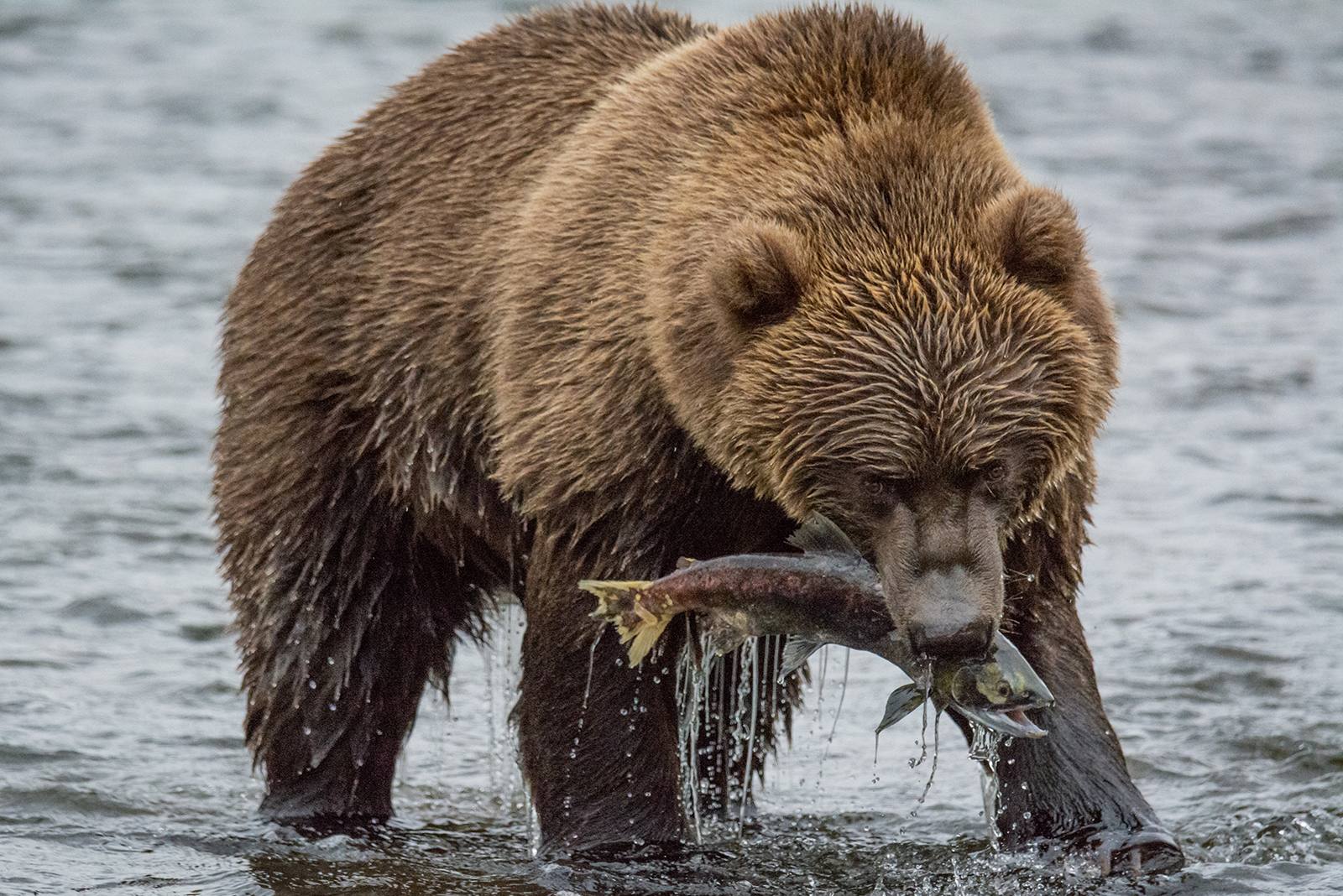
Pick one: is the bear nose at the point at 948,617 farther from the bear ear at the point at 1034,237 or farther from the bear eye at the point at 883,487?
the bear ear at the point at 1034,237

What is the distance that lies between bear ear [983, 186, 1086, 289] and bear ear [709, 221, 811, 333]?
465 mm

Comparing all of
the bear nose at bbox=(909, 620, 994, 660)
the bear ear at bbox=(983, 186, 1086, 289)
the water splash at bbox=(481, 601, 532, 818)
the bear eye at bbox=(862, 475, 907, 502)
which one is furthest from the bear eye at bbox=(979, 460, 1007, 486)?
the water splash at bbox=(481, 601, 532, 818)

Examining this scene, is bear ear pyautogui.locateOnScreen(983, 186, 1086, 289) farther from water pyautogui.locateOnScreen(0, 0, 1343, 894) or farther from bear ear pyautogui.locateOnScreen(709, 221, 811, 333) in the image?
water pyautogui.locateOnScreen(0, 0, 1343, 894)

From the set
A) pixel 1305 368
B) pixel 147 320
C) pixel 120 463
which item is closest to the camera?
pixel 120 463

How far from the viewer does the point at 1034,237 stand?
4820mm

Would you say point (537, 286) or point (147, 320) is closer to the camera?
point (537, 286)

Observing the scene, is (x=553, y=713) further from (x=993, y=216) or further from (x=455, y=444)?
(x=993, y=216)

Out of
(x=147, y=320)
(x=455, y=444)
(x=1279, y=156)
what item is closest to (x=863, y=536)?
(x=455, y=444)

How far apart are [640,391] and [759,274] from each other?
1.93 ft

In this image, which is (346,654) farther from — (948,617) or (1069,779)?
(948,617)

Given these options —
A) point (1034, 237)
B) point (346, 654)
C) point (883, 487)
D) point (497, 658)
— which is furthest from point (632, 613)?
point (497, 658)

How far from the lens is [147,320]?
1294 cm

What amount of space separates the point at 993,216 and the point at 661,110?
117 cm

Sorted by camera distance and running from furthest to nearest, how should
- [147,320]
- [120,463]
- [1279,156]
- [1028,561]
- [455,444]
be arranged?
[1279,156] → [147,320] → [120,463] → [455,444] → [1028,561]
